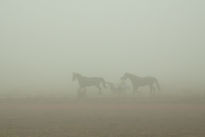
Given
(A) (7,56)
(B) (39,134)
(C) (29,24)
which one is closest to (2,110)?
(B) (39,134)

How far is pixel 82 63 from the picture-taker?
7081 centimetres

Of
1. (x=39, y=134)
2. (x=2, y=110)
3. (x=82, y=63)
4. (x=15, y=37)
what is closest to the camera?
(x=39, y=134)

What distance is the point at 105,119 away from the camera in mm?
14617

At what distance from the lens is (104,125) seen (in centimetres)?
1319

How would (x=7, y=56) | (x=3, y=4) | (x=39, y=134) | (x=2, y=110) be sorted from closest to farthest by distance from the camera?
1. (x=39, y=134)
2. (x=2, y=110)
3. (x=7, y=56)
4. (x=3, y=4)

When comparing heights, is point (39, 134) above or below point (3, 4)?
below

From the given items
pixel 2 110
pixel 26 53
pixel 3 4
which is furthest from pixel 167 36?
pixel 2 110

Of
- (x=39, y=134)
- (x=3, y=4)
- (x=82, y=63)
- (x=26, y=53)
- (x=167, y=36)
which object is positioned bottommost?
(x=39, y=134)

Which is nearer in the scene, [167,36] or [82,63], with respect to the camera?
[82,63]

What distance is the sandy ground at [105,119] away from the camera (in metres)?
11.9

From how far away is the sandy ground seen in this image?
1187 cm

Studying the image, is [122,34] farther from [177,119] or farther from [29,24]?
[177,119]

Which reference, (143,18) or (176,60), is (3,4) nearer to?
(143,18)

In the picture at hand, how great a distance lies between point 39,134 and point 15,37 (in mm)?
106894
